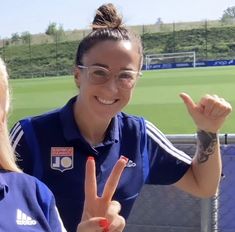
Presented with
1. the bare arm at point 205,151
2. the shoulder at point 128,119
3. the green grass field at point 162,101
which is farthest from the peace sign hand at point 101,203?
the green grass field at point 162,101

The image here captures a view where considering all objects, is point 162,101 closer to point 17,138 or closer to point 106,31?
point 106,31

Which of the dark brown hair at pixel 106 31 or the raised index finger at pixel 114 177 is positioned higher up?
the dark brown hair at pixel 106 31

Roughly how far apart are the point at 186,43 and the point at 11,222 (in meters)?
52.2

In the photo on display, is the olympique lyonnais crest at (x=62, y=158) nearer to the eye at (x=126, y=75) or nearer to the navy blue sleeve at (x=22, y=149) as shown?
the navy blue sleeve at (x=22, y=149)

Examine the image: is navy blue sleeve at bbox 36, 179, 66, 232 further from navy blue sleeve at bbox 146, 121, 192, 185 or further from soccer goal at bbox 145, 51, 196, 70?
soccer goal at bbox 145, 51, 196, 70

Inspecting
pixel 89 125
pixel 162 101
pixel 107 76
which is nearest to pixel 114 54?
pixel 107 76

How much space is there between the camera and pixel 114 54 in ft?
8.77

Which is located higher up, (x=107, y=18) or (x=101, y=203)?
(x=107, y=18)

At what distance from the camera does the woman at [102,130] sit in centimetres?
267

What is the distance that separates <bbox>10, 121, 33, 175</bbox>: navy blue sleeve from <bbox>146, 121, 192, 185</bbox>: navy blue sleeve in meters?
0.62

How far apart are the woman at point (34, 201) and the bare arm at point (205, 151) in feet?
2.83

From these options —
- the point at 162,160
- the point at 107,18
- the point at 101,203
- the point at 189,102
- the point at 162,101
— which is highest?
the point at 107,18

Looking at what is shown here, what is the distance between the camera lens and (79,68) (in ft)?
9.10

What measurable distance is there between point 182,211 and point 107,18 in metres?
1.56
